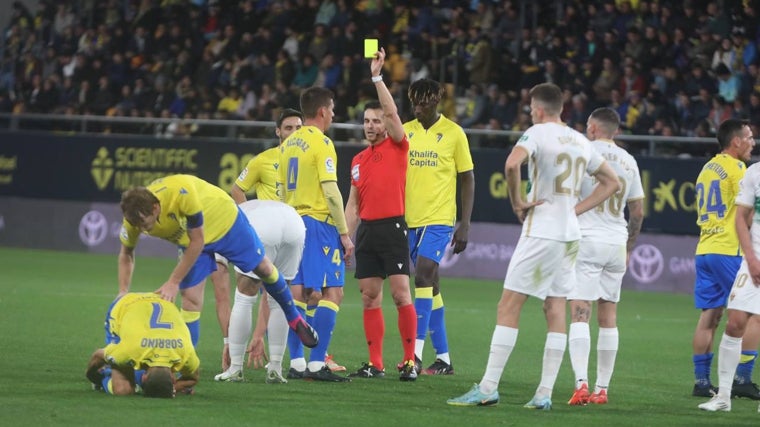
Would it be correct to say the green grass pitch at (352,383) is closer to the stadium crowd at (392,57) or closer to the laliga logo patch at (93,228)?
the stadium crowd at (392,57)

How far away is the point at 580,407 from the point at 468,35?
650 inches

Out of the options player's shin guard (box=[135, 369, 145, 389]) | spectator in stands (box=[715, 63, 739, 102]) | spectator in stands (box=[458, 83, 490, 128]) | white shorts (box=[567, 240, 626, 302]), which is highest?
spectator in stands (box=[715, 63, 739, 102])

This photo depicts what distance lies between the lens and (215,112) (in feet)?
87.6

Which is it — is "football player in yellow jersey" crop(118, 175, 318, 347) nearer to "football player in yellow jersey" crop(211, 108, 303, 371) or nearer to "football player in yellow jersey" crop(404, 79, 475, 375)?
"football player in yellow jersey" crop(211, 108, 303, 371)

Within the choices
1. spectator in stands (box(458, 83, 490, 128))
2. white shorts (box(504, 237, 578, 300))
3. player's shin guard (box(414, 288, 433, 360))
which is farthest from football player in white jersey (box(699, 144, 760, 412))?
spectator in stands (box(458, 83, 490, 128))

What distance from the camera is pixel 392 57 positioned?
83.2 feet

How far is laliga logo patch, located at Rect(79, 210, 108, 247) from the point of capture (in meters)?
25.6

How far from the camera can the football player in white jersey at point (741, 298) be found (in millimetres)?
9641

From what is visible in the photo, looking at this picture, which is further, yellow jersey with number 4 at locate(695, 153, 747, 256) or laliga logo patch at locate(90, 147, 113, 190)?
laliga logo patch at locate(90, 147, 113, 190)

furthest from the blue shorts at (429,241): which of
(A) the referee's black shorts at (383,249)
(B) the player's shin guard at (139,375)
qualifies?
(B) the player's shin guard at (139,375)

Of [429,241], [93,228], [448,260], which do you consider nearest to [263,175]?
[429,241]

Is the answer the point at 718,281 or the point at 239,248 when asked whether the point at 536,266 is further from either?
the point at 718,281

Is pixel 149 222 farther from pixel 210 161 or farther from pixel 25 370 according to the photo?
Answer: pixel 210 161

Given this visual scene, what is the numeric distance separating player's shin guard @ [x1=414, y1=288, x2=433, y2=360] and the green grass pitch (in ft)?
1.32
